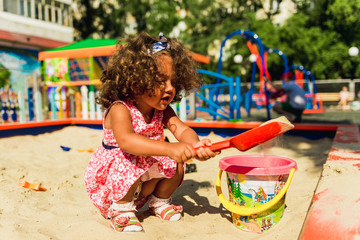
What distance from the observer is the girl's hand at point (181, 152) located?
1.44 metres

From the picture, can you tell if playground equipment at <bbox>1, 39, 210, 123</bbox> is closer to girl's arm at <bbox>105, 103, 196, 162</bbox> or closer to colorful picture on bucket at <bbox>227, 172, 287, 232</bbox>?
girl's arm at <bbox>105, 103, 196, 162</bbox>

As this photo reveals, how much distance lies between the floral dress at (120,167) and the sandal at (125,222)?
0.09 meters

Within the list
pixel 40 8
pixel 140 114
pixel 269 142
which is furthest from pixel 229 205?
pixel 40 8

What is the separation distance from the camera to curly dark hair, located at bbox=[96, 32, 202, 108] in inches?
64.1

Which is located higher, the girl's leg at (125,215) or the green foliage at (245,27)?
the green foliage at (245,27)

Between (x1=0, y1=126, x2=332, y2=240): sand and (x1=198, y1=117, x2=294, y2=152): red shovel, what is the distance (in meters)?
0.14

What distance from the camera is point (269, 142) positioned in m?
1.58

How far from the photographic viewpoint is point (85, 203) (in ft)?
7.14

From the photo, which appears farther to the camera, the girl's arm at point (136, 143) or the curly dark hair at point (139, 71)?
the curly dark hair at point (139, 71)

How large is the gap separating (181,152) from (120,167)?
0.41 meters

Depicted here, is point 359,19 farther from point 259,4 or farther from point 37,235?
point 37,235

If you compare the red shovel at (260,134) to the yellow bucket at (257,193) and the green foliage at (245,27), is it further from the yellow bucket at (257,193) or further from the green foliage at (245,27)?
the green foliage at (245,27)

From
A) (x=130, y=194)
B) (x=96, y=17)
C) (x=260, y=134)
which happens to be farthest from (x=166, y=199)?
(x=96, y=17)

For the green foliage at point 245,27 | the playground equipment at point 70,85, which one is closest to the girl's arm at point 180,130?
the playground equipment at point 70,85
